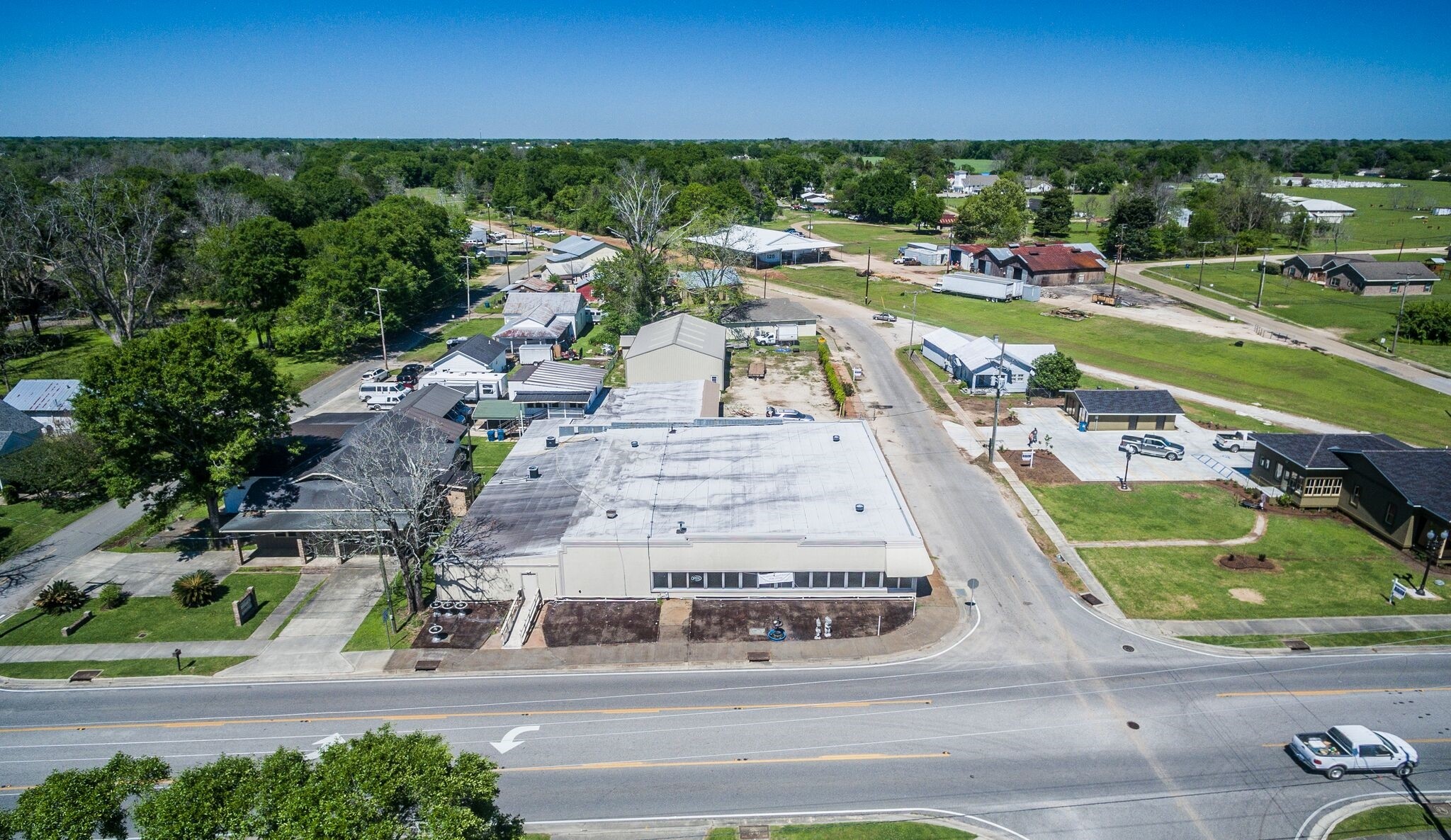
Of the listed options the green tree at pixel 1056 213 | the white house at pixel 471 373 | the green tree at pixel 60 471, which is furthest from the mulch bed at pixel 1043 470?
the green tree at pixel 1056 213

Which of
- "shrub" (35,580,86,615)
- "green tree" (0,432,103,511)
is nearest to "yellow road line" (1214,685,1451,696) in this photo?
"shrub" (35,580,86,615)

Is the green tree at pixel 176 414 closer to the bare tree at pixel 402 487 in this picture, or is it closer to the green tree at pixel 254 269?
the bare tree at pixel 402 487

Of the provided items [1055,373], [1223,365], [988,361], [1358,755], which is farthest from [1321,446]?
[1223,365]

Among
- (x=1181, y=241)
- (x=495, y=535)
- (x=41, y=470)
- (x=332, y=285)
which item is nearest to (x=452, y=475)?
(x=495, y=535)

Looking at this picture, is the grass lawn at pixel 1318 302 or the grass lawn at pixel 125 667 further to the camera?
the grass lawn at pixel 1318 302

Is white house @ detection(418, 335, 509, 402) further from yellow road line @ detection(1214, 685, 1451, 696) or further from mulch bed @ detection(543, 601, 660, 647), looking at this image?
yellow road line @ detection(1214, 685, 1451, 696)
